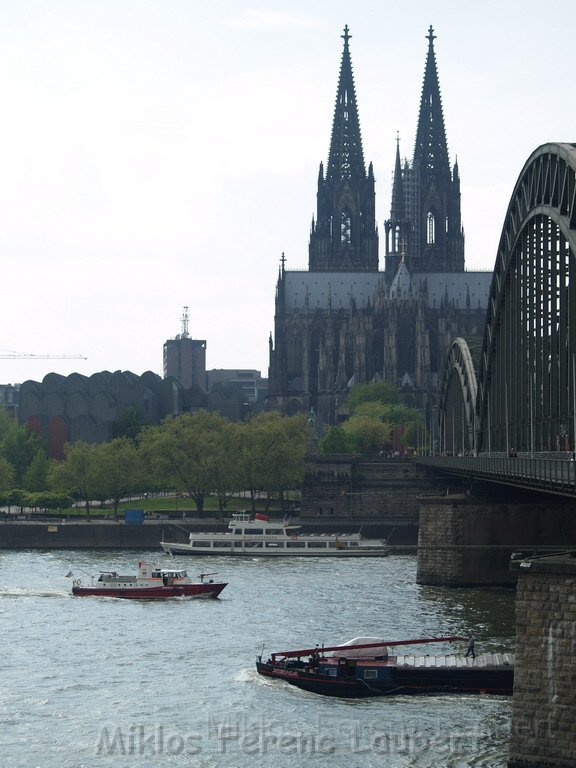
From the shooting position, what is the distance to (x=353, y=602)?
87.8 meters

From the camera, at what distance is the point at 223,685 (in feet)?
203

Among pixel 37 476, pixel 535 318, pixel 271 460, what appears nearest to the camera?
pixel 535 318

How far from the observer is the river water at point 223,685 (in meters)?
51.3

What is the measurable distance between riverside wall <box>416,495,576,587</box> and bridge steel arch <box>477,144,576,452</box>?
4.05 metres

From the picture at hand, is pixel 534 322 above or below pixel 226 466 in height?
above

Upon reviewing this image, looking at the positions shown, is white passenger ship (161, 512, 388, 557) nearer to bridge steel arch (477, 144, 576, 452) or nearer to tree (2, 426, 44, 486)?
bridge steel arch (477, 144, 576, 452)

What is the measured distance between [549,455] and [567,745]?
32462 millimetres

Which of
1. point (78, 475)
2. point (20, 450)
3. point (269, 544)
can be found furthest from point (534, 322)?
point (20, 450)

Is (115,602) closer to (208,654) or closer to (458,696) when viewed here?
(208,654)

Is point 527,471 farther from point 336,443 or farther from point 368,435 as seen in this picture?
point 368,435

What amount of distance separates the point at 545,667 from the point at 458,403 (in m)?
98.8

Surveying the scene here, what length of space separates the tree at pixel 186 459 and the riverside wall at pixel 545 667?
98603mm

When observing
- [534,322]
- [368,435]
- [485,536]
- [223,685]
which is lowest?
[223,685]

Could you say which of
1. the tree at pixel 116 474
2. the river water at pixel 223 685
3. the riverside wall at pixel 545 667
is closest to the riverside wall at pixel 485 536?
the river water at pixel 223 685
